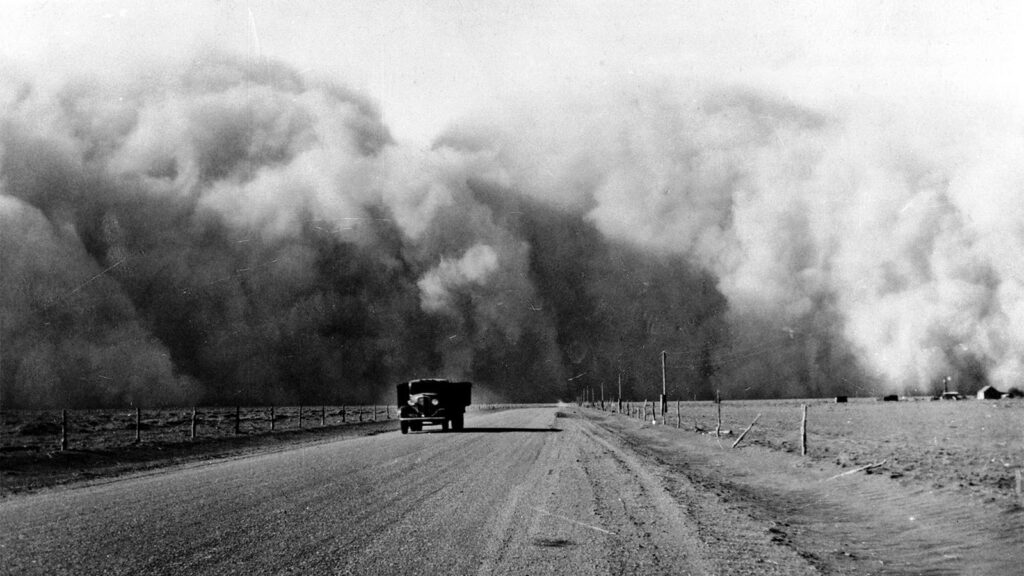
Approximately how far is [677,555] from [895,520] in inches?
230

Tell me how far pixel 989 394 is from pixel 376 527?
21684 centimetres

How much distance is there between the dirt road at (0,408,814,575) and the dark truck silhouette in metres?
23.5

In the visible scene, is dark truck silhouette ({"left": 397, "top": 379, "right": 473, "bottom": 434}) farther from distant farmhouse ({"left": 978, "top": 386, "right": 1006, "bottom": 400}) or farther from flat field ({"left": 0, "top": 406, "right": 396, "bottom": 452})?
distant farmhouse ({"left": 978, "top": 386, "right": 1006, "bottom": 400})

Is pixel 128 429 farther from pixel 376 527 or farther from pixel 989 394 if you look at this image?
pixel 989 394

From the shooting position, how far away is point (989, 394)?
190 metres

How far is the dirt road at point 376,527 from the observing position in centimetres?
855

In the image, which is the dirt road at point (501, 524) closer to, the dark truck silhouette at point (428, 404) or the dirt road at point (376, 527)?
the dirt road at point (376, 527)

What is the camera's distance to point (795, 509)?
48.2ft

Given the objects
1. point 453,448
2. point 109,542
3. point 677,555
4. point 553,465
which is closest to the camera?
point 677,555

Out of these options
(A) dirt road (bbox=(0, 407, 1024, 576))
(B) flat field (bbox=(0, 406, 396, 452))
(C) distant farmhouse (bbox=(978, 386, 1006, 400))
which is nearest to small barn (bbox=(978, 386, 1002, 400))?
(C) distant farmhouse (bbox=(978, 386, 1006, 400))

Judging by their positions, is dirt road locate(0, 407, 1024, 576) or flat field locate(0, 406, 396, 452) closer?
dirt road locate(0, 407, 1024, 576)

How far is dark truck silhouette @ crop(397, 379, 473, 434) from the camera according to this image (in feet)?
140

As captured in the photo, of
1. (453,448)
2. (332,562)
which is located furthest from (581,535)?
(453,448)

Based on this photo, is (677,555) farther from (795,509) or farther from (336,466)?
(336,466)
